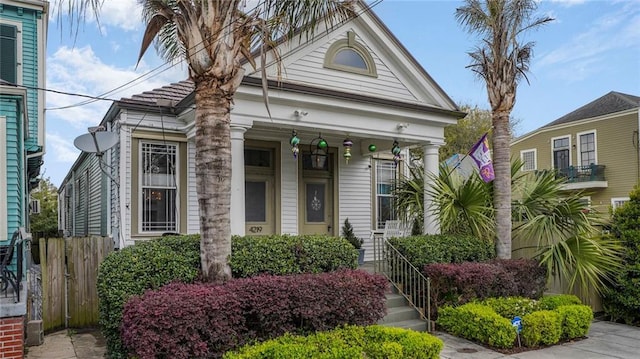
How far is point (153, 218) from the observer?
8.82 metres

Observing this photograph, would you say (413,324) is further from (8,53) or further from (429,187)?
(8,53)

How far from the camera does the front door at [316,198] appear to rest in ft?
35.6

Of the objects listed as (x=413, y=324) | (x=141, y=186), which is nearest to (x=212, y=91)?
(x=141, y=186)

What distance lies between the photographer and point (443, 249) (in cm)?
824

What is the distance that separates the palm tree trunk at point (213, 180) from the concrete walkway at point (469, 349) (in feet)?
6.97

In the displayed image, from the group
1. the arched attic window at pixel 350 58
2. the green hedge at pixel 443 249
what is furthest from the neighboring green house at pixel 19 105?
the green hedge at pixel 443 249

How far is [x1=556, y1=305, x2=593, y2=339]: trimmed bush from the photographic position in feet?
23.4

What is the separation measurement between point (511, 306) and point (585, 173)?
657 inches

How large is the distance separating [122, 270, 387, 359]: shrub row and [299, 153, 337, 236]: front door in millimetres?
4477

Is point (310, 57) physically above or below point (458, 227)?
above

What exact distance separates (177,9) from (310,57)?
3.60 m

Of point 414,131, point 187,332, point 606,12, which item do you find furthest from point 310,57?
point 606,12

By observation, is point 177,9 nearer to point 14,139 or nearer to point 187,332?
point 14,139

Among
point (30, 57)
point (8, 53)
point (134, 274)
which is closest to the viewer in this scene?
point (134, 274)
